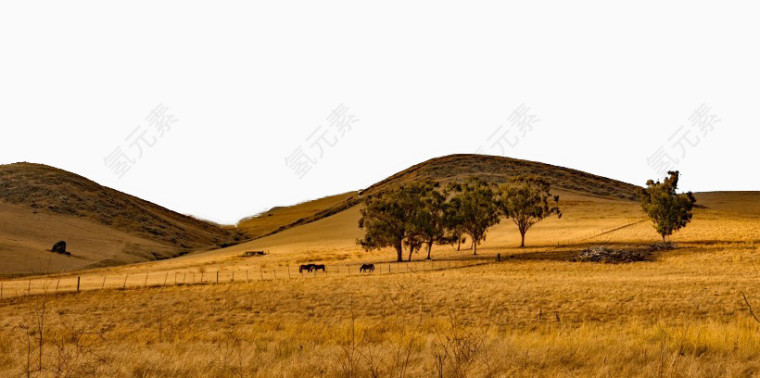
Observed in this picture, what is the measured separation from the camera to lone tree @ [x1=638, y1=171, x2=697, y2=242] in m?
63.5

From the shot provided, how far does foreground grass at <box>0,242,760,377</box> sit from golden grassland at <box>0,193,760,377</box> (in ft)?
0.22

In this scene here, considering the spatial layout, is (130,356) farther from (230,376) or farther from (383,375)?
(383,375)

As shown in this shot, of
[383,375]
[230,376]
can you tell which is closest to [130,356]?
[230,376]

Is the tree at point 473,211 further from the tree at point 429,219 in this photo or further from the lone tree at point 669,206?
the lone tree at point 669,206

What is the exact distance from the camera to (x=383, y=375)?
333 inches

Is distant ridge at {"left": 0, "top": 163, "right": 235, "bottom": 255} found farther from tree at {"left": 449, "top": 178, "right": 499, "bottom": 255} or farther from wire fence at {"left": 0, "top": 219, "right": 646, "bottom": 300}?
tree at {"left": 449, "top": 178, "right": 499, "bottom": 255}

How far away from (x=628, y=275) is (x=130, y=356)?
43709mm

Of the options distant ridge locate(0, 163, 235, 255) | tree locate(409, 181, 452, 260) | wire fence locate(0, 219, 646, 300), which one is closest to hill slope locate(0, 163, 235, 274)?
distant ridge locate(0, 163, 235, 255)

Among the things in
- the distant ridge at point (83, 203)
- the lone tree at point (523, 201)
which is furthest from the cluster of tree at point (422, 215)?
the distant ridge at point (83, 203)

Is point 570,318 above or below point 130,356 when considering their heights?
below

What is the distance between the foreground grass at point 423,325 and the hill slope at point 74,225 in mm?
50721

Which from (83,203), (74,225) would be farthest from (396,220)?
(83,203)

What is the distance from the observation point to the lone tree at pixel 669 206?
63500 millimetres

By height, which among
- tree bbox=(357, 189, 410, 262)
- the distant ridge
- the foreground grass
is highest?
the distant ridge
